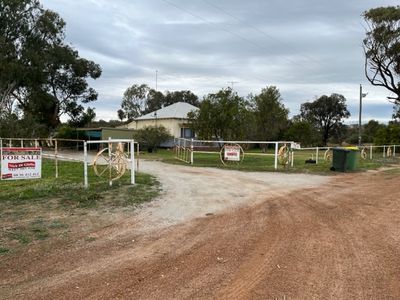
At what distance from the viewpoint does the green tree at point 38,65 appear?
36406 millimetres

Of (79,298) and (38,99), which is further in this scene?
(38,99)

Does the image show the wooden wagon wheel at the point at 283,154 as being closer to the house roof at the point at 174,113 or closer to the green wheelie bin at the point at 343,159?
the green wheelie bin at the point at 343,159

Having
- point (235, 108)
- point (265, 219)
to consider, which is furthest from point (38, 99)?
point (265, 219)

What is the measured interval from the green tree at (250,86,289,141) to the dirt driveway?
124 feet

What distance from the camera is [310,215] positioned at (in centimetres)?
852

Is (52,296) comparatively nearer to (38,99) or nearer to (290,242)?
(290,242)

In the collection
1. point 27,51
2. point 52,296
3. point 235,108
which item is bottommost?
point 52,296

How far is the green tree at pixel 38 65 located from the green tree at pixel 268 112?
63.0ft

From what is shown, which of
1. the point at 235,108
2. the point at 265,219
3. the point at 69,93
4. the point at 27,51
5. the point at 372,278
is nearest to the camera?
the point at 372,278

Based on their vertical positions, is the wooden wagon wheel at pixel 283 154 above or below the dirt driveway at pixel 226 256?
above

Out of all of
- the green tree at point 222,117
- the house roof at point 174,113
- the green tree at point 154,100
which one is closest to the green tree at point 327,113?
the green tree at point 154,100

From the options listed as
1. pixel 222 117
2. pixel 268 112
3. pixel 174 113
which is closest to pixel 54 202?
pixel 222 117

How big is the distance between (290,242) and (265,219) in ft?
5.47

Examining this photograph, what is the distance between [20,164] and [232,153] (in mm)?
12398
